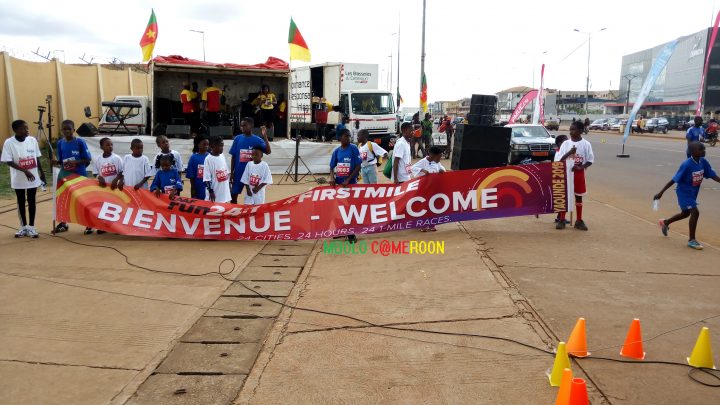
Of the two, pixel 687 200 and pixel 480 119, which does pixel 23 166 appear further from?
pixel 480 119

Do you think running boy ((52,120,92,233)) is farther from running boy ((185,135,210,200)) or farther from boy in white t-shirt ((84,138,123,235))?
running boy ((185,135,210,200))

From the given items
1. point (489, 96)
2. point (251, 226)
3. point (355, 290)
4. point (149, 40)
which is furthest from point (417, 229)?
point (149, 40)

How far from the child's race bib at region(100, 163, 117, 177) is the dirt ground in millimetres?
994

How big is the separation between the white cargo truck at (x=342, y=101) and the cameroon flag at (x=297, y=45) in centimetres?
472

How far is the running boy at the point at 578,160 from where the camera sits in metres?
9.12

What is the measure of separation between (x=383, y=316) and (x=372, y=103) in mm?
19445

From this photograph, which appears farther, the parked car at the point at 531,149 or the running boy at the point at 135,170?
the parked car at the point at 531,149

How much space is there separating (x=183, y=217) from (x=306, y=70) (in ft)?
61.6

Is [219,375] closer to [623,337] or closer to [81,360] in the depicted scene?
[81,360]

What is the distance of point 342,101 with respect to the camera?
78.4 ft

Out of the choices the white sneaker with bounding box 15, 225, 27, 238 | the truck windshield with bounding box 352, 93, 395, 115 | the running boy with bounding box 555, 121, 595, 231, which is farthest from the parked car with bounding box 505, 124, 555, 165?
the white sneaker with bounding box 15, 225, 27, 238

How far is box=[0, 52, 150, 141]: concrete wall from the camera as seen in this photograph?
1966 cm

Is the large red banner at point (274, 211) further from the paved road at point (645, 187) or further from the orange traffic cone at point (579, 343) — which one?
the orange traffic cone at point (579, 343)

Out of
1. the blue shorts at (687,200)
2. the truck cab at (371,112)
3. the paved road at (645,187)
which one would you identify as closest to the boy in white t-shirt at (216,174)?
the paved road at (645,187)
